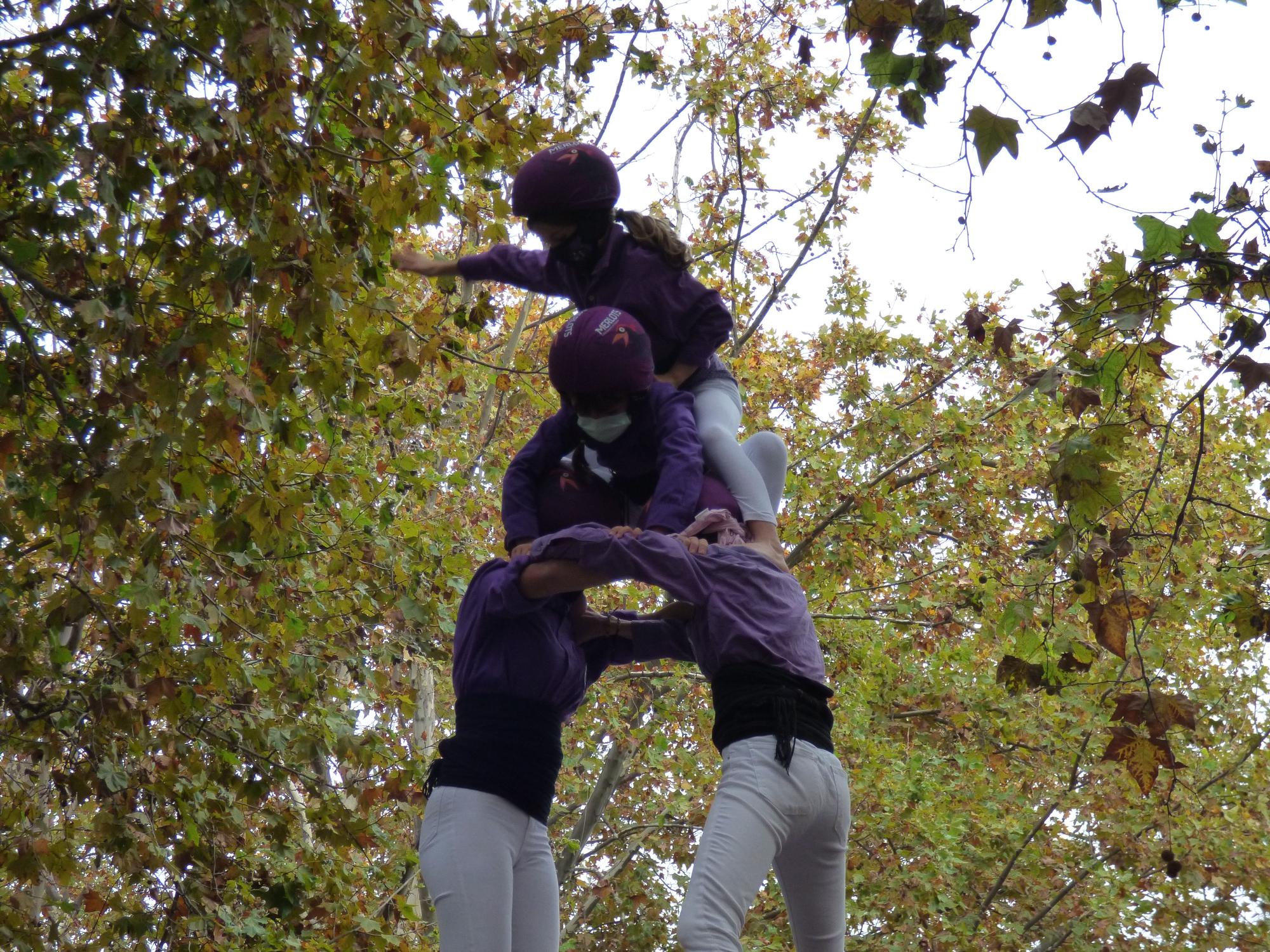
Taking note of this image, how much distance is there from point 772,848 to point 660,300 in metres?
1.55

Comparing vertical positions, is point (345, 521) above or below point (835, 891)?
above

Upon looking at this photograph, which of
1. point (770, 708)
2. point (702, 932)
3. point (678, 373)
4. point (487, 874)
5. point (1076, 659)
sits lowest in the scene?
point (702, 932)

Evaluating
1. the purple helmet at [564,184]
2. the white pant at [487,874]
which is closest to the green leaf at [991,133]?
the purple helmet at [564,184]

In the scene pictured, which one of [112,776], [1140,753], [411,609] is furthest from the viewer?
[411,609]

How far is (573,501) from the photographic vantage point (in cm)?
346

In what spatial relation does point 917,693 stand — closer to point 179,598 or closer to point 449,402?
point 449,402

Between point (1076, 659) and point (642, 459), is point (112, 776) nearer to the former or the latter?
point (642, 459)

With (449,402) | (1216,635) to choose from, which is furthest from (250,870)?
(1216,635)

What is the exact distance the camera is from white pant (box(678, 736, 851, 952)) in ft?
8.86

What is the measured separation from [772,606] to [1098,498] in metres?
1.09

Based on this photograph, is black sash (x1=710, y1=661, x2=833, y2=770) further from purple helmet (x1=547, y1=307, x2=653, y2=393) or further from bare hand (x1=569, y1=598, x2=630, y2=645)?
purple helmet (x1=547, y1=307, x2=653, y2=393)

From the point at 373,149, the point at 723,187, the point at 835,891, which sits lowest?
the point at 835,891

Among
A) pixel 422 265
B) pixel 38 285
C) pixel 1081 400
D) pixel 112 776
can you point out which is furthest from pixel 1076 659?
pixel 38 285

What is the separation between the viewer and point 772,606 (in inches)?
124
